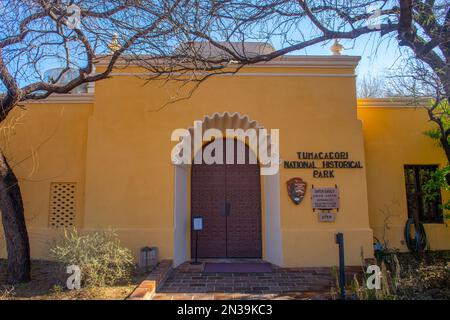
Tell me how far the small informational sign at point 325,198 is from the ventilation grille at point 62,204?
5908 mm

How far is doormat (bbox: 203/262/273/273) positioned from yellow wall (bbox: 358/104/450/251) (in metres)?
3.06

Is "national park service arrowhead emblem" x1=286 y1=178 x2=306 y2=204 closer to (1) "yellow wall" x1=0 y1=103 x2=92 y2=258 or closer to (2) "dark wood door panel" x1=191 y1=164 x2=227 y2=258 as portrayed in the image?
(2) "dark wood door panel" x1=191 y1=164 x2=227 y2=258

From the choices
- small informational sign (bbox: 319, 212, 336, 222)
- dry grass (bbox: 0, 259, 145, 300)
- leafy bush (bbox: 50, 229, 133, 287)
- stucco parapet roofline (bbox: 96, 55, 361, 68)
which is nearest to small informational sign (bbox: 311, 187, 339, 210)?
small informational sign (bbox: 319, 212, 336, 222)

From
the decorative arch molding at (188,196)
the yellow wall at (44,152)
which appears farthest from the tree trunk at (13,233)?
the decorative arch molding at (188,196)

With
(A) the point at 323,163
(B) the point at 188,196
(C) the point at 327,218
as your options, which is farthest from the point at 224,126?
(C) the point at 327,218

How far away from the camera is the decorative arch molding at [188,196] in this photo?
25.3 ft

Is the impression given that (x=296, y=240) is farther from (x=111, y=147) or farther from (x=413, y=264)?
(x=111, y=147)

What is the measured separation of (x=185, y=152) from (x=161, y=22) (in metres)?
3.34

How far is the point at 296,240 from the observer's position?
7.54 m

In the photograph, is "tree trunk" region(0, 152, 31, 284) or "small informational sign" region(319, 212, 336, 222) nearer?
"tree trunk" region(0, 152, 31, 284)

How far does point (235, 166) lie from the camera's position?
28.7ft

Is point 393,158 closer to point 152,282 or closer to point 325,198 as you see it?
point 325,198

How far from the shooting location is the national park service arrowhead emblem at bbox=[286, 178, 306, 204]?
25.0ft
